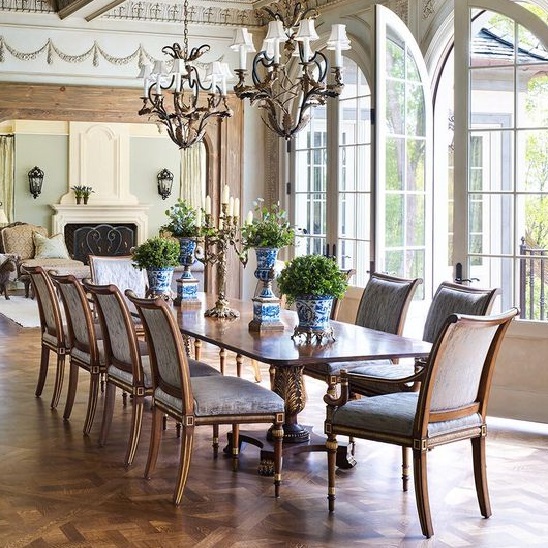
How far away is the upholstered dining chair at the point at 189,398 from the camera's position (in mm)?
4336

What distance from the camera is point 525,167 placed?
591cm

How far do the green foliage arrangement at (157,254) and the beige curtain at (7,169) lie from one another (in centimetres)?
991

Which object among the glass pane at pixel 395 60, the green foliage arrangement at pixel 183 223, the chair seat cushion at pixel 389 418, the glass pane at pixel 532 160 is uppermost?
the glass pane at pixel 395 60

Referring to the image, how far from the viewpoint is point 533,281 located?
19.2ft

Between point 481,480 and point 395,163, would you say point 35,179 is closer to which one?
point 395,163

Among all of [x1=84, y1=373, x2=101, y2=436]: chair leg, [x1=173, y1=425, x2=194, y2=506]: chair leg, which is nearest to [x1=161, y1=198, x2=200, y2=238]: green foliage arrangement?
[x1=84, y1=373, x2=101, y2=436]: chair leg

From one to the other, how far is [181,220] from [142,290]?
4.30 ft

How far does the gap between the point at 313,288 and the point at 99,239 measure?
39.1ft

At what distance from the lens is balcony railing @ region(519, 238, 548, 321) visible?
5.82 m

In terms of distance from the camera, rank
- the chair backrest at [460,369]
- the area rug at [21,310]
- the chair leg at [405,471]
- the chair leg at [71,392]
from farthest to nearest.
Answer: the area rug at [21,310] → the chair leg at [71,392] → the chair leg at [405,471] → the chair backrest at [460,369]

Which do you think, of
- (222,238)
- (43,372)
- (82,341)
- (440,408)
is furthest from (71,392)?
(440,408)

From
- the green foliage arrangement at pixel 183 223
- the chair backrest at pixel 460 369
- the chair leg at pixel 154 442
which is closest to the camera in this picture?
the chair backrest at pixel 460 369

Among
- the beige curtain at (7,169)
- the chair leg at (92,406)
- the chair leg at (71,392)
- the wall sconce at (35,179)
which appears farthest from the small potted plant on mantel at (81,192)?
the chair leg at (92,406)

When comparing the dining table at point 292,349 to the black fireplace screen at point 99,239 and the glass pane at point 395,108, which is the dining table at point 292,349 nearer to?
the glass pane at point 395,108
